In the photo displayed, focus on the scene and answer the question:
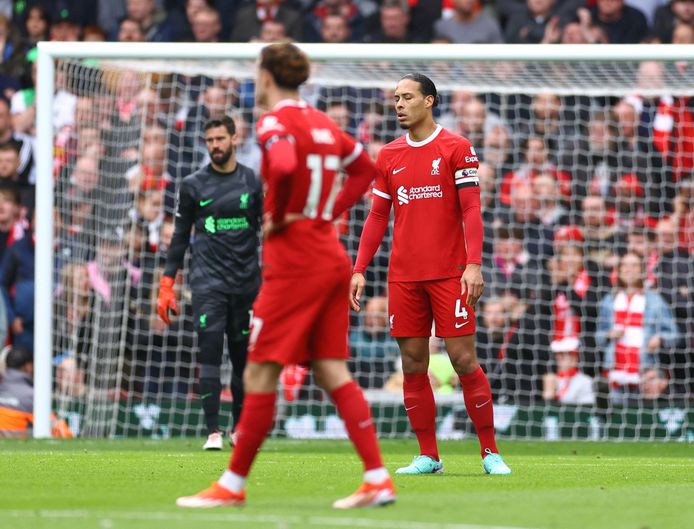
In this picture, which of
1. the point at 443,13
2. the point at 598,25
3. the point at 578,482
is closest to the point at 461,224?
the point at 578,482

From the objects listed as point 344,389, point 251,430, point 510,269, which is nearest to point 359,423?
point 344,389

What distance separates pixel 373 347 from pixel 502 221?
1.95 meters

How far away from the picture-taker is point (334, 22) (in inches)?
654

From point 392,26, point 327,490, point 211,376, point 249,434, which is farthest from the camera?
point 392,26

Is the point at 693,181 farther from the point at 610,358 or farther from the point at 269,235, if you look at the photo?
the point at 269,235

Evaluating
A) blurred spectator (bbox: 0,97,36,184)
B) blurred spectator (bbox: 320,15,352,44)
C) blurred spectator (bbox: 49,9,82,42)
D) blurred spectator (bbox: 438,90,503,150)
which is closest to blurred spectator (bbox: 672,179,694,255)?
blurred spectator (bbox: 438,90,503,150)

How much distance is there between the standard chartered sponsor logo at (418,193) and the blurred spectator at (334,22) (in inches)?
322

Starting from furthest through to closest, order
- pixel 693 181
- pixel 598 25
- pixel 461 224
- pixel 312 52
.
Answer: pixel 598 25 → pixel 693 181 → pixel 312 52 → pixel 461 224

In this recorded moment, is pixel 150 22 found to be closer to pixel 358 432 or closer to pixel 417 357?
pixel 417 357

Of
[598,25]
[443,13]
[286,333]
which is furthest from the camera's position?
[443,13]

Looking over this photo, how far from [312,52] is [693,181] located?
15.7 feet

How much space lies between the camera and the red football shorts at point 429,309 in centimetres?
843

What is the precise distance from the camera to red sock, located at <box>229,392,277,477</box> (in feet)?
20.2

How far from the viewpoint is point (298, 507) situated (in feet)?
20.5
